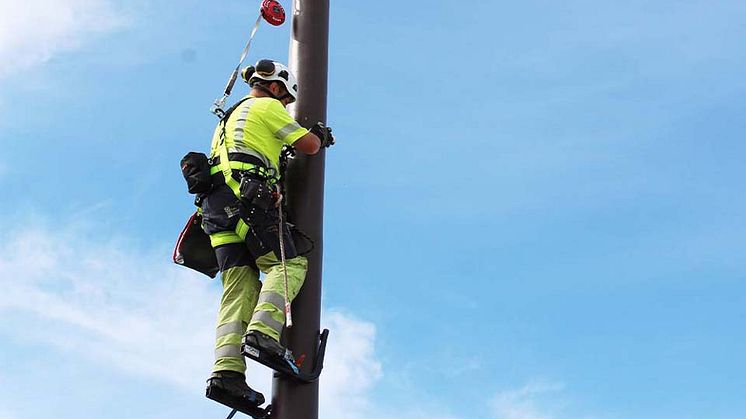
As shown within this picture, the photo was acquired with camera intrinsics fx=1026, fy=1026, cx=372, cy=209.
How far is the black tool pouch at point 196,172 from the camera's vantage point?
6.07 meters

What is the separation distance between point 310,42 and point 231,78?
22.1 inches

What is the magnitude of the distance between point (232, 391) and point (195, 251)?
109 cm

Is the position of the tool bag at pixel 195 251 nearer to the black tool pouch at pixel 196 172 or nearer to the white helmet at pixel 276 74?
the black tool pouch at pixel 196 172

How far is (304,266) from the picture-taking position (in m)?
5.85

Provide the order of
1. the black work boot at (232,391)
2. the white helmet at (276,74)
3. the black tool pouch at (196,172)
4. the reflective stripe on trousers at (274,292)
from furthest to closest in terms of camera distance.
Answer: the white helmet at (276,74) < the black tool pouch at (196,172) < the black work boot at (232,391) < the reflective stripe on trousers at (274,292)

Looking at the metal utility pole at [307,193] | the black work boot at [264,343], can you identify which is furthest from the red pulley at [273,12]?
the black work boot at [264,343]

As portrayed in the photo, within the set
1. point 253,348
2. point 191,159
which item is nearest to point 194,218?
point 191,159

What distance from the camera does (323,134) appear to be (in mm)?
6129

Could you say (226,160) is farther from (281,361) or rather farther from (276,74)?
(281,361)

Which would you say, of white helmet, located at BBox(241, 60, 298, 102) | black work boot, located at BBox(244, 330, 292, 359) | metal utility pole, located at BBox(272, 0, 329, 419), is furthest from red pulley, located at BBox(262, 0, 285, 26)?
black work boot, located at BBox(244, 330, 292, 359)

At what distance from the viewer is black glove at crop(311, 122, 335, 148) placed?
6.11 m

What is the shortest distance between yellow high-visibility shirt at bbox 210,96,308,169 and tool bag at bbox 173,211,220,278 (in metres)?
0.60

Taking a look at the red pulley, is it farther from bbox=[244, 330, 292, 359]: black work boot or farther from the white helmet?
bbox=[244, 330, 292, 359]: black work boot

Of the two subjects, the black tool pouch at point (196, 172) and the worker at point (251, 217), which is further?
the black tool pouch at point (196, 172)
